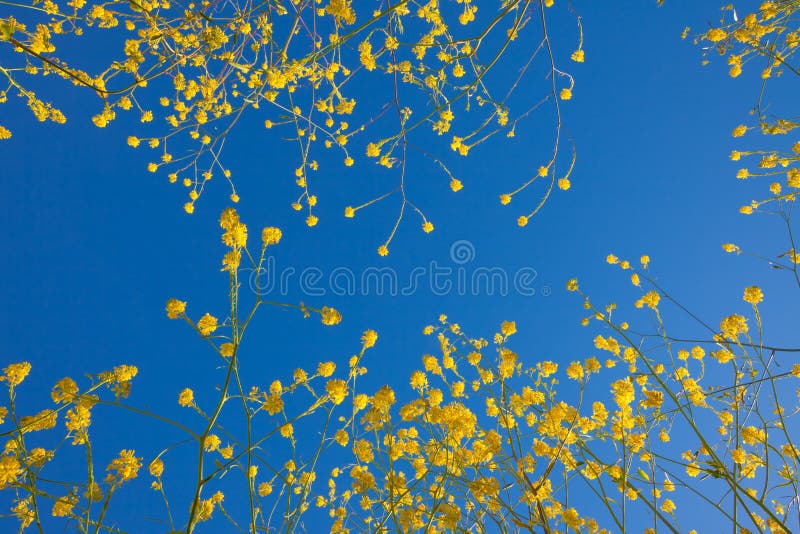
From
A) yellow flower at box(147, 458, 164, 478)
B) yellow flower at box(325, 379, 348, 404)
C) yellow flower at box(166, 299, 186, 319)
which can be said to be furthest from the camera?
yellow flower at box(147, 458, 164, 478)

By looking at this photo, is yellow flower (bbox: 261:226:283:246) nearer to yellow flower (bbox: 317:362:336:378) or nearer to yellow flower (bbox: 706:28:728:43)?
yellow flower (bbox: 317:362:336:378)

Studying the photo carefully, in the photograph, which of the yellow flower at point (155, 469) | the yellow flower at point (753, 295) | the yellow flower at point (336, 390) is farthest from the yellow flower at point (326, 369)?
the yellow flower at point (753, 295)

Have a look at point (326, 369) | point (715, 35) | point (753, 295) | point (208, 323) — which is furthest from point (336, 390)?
point (715, 35)

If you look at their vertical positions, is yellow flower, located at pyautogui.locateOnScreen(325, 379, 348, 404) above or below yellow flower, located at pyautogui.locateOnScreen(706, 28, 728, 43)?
below

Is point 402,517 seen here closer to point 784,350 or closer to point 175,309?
point 175,309

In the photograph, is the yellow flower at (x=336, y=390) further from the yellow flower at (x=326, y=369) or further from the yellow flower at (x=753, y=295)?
the yellow flower at (x=753, y=295)

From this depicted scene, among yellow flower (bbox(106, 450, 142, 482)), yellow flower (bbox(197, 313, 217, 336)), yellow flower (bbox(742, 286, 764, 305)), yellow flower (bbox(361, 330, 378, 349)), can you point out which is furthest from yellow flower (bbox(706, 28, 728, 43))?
yellow flower (bbox(106, 450, 142, 482))

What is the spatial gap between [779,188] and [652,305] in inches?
58.1

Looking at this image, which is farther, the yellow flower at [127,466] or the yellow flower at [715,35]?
the yellow flower at [715,35]

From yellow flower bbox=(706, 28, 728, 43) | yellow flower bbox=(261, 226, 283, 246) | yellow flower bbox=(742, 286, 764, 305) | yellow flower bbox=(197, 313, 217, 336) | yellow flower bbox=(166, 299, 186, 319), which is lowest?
yellow flower bbox=(166, 299, 186, 319)

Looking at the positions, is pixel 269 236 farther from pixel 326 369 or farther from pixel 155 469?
pixel 155 469

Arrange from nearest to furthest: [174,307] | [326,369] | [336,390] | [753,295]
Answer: [174,307], [336,390], [326,369], [753,295]

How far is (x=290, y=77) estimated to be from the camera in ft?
9.12

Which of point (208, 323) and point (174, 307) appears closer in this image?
point (174, 307)
